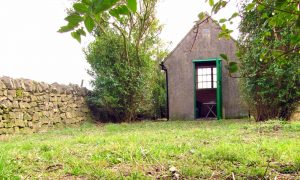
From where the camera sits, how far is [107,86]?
1139cm

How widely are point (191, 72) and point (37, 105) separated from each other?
6043mm

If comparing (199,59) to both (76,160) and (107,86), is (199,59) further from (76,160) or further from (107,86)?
(76,160)

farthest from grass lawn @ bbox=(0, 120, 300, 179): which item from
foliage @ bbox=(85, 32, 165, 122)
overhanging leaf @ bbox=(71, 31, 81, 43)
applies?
foliage @ bbox=(85, 32, 165, 122)

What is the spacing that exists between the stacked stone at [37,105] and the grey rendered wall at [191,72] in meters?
3.57

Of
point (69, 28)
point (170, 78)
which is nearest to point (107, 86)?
point (170, 78)

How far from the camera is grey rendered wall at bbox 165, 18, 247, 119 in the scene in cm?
1199

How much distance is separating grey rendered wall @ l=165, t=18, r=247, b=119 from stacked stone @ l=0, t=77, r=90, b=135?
3573mm

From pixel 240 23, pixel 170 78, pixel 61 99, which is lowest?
pixel 61 99

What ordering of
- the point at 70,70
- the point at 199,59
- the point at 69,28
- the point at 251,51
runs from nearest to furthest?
the point at 69,28 < the point at 251,51 < the point at 70,70 < the point at 199,59

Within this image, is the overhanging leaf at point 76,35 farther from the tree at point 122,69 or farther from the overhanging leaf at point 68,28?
the tree at point 122,69

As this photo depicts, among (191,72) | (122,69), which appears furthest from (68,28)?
(191,72)

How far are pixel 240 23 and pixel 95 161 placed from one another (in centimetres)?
722

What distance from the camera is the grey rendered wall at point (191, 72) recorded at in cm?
1199

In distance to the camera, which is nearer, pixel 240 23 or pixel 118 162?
pixel 118 162
